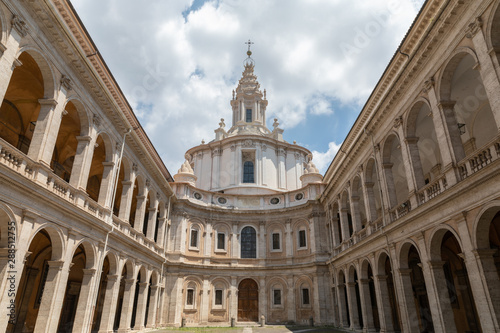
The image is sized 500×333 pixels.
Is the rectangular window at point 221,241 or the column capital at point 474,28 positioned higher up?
the column capital at point 474,28

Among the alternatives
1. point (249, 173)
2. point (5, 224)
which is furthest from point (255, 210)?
point (5, 224)

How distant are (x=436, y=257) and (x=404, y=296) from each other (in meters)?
3.22

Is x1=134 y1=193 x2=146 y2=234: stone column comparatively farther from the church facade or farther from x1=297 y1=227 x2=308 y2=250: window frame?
x1=297 y1=227 x2=308 y2=250: window frame

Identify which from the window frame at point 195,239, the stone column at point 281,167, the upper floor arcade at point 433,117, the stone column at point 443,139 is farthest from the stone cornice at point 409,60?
the stone column at point 281,167

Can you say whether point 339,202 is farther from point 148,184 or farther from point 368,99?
point 148,184

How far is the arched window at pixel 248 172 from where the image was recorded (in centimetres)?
3860

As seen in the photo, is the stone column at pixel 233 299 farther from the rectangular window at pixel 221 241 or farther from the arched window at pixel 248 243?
the rectangular window at pixel 221 241

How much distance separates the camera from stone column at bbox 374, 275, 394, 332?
56.9 feet

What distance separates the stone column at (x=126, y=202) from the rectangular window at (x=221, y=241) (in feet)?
45.1

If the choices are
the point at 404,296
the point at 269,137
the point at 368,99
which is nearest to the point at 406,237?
the point at 404,296

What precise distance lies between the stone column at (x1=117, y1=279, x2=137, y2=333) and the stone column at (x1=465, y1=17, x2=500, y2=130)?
20.0 metres

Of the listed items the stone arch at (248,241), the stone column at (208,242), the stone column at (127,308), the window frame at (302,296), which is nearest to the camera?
the stone column at (127,308)

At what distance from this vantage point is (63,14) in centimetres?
1307

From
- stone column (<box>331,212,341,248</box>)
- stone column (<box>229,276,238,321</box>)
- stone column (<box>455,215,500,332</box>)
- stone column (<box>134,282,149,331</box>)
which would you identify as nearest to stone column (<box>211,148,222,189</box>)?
stone column (<box>229,276,238,321</box>)
